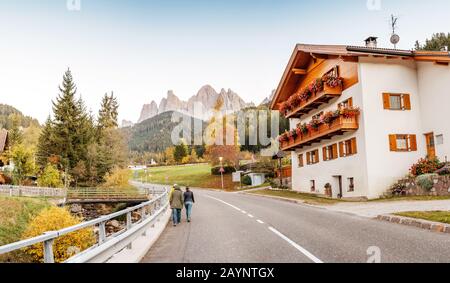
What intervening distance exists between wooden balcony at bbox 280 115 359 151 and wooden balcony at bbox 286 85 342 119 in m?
2.22

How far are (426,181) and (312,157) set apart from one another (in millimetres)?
13680

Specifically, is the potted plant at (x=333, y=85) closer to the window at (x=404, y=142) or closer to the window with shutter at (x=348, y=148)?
the window with shutter at (x=348, y=148)

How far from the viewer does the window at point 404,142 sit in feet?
85.8

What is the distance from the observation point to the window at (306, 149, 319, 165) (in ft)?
113

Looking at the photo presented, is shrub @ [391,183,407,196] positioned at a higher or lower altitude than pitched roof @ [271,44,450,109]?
lower

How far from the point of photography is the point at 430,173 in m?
23.2

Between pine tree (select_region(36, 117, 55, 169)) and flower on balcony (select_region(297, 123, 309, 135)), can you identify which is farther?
pine tree (select_region(36, 117, 55, 169))

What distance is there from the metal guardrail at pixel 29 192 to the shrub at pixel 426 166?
3778 centimetres

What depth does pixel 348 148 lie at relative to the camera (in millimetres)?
28438

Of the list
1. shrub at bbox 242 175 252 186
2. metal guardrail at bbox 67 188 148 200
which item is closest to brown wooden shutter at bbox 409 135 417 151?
shrub at bbox 242 175 252 186

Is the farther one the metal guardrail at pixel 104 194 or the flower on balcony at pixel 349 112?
the metal guardrail at pixel 104 194

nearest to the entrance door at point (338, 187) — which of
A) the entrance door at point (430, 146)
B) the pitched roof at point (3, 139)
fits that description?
the entrance door at point (430, 146)

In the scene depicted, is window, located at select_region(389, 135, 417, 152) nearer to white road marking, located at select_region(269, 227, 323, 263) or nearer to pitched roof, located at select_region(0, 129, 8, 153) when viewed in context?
white road marking, located at select_region(269, 227, 323, 263)

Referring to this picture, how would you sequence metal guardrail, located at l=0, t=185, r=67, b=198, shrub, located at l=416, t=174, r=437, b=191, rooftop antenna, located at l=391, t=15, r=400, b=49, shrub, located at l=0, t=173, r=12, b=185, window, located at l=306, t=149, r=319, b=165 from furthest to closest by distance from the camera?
1. shrub, located at l=0, t=173, r=12, b=185
2. metal guardrail, located at l=0, t=185, r=67, b=198
3. window, located at l=306, t=149, r=319, b=165
4. rooftop antenna, located at l=391, t=15, r=400, b=49
5. shrub, located at l=416, t=174, r=437, b=191
